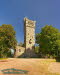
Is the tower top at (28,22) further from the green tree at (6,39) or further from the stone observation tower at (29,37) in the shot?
the green tree at (6,39)

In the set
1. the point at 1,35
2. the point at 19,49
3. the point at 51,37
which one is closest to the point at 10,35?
the point at 1,35

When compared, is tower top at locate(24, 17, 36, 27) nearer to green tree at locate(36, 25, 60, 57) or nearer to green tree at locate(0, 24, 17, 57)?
green tree at locate(36, 25, 60, 57)

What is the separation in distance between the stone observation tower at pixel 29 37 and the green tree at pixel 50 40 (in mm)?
6267

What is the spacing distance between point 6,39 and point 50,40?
49.7 ft

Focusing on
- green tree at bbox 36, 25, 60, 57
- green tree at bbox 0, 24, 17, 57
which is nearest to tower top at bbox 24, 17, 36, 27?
green tree at bbox 36, 25, 60, 57

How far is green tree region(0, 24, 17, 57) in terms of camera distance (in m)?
42.7

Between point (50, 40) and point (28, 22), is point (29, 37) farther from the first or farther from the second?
point (50, 40)

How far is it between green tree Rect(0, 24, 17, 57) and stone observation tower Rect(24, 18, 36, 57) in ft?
34.5

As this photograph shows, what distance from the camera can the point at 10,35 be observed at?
43.8 metres

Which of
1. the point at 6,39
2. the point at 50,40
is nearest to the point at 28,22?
the point at 50,40

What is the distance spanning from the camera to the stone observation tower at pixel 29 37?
5364cm

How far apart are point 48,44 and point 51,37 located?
2819 mm

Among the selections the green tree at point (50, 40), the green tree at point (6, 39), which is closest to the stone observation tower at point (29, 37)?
the green tree at point (50, 40)

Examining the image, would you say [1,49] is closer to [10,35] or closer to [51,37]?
[10,35]
